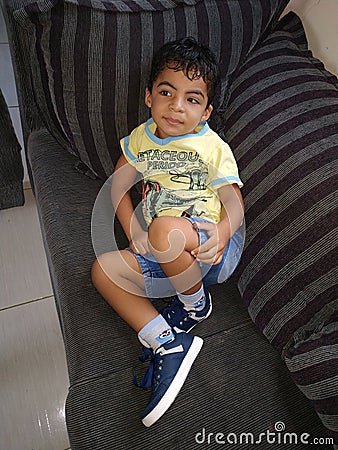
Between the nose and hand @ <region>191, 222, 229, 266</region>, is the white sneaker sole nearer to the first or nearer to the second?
hand @ <region>191, 222, 229, 266</region>

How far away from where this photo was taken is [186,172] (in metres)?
1.05

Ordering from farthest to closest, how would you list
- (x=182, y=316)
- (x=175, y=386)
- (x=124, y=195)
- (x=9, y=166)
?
1. (x=9, y=166)
2. (x=124, y=195)
3. (x=182, y=316)
4. (x=175, y=386)

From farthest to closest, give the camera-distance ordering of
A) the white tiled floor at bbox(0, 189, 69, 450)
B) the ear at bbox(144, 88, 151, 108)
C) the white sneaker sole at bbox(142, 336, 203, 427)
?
the white tiled floor at bbox(0, 189, 69, 450)
the ear at bbox(144, 88, 151, 108)
the white sneaker sole at bbox(142, 336, 203, 427)

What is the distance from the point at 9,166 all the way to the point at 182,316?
34.1 inches

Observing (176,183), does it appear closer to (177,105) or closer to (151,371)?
(177,105)

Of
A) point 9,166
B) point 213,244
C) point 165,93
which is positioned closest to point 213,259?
point 213,244

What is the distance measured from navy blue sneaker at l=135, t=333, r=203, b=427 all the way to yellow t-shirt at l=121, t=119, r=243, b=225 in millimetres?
264

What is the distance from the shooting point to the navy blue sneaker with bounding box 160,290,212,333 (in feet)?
3.27

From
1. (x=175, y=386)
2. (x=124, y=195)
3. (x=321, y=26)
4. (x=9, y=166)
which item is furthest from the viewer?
(x=9, y=166)

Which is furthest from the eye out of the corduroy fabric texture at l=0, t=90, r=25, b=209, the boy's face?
the corduroy fabric texture at l=0, t=90, r=25, b=209

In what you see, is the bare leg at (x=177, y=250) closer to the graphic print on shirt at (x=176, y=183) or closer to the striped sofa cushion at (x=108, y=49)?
the graphic print on shirt at (x=176, y=183)

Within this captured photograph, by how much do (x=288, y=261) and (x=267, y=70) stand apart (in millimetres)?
484

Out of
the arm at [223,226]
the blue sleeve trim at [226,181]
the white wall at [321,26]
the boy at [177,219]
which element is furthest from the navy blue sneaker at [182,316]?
the white wall at [321,26]

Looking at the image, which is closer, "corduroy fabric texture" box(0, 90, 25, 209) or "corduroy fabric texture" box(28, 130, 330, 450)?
"corduroy fabric texture" box(28, 130, 330, 450)
